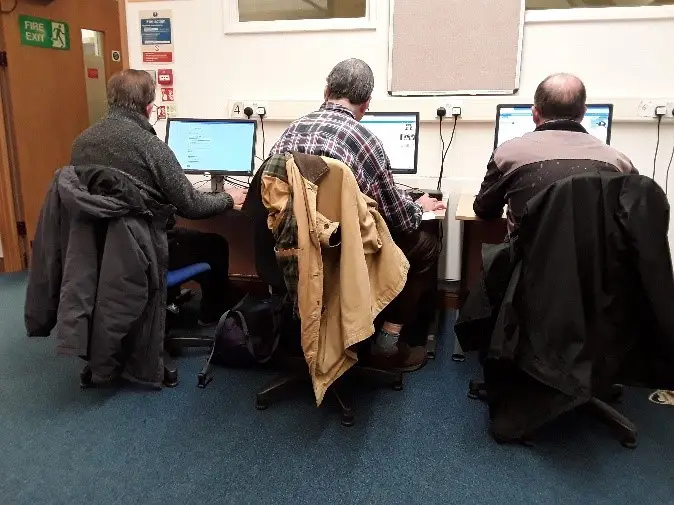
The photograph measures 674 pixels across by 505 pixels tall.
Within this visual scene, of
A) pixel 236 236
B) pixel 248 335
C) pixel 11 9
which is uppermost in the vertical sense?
pixel 11 9

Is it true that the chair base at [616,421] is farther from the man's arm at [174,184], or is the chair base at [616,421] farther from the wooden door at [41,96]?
the wooden door at [41,96]

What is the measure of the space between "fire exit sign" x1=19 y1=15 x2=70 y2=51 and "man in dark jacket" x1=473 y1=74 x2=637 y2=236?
3085 millimetres

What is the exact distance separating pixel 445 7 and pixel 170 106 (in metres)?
1.64

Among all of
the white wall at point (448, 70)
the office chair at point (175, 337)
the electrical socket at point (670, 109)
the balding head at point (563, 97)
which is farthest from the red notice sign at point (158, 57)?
the electrical socket at point (670, 109)

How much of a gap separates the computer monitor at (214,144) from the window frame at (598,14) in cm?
150

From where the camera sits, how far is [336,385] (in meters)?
2.05

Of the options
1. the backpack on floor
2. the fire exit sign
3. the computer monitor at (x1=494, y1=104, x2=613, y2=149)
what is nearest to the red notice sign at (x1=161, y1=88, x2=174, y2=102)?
the fire exit sign

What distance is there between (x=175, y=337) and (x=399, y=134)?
1424mm

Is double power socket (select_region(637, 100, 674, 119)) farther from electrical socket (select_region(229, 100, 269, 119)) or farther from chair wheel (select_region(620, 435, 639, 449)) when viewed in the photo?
electrical socket (select_region(229, 100, 269, 119))

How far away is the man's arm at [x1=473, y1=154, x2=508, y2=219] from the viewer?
78.7 inches

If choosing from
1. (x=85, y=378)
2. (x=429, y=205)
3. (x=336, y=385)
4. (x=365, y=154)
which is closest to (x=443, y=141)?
(x=429, y=205)

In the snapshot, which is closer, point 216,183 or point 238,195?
point 238,195

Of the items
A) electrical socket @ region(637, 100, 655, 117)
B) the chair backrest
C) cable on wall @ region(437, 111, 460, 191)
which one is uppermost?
electrical socket @ region(637, 100, 655, 117)

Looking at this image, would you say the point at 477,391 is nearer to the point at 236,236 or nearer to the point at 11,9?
the point at 236,236
